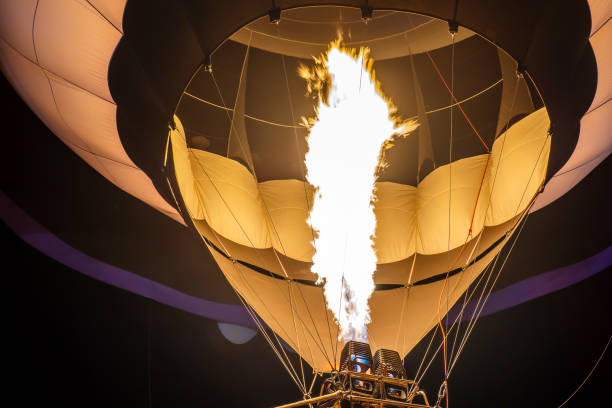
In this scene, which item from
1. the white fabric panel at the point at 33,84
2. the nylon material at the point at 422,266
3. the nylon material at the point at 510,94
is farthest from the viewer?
the nylon material at the point at 422,266

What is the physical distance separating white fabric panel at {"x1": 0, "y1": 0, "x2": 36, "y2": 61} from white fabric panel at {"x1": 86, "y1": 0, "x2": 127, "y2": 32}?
0.41 metres

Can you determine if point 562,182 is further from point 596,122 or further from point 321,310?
point 321,310

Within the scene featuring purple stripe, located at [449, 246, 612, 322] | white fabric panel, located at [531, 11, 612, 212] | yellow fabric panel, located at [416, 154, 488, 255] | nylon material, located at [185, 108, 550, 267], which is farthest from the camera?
purple stripe, located at [449, 246, 612, 322]

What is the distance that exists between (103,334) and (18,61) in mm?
2651

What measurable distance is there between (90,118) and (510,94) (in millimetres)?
2475

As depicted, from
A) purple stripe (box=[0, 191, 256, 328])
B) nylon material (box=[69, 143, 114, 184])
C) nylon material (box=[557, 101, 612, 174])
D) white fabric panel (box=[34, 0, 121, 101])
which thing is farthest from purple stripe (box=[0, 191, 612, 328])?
white fabric panel (box=[34, 0, 121, 101])

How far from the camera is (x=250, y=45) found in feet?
11.1

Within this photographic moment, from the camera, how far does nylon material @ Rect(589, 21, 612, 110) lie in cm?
252

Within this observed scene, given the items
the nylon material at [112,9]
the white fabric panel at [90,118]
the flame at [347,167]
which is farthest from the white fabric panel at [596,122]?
the white fabric panel at [90,118]

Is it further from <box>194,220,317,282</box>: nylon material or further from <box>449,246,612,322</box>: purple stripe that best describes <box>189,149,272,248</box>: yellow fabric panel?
<box>449,246,612,322</box>: purple stripe

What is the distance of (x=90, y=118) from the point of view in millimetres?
3010

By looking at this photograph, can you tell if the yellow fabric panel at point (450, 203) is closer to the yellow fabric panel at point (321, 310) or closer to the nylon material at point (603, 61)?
the yellow fabric panel at point (321, 310)

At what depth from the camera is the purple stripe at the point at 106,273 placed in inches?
170

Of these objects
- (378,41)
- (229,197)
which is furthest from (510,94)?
(229,197)
